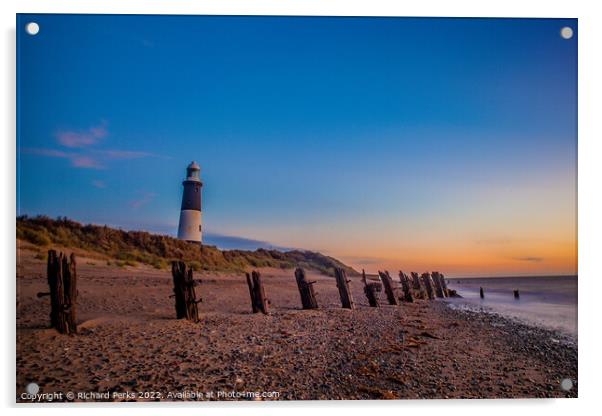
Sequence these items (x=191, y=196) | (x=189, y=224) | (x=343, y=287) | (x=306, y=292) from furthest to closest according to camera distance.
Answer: (x=343, y=287), (x=306, y=292), (x=189, y=224), (x=191, y=196)

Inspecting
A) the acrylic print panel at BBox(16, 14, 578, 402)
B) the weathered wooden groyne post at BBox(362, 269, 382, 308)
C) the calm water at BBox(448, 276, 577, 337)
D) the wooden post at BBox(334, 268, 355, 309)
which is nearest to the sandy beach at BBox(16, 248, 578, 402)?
the acrylic print panel at BBox(16, 14, 578, 402)

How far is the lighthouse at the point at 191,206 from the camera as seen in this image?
6.38 metres

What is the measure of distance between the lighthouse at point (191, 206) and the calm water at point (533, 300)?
17.6ft

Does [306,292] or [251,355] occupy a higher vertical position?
[306,292]

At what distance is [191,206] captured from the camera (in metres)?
6.49

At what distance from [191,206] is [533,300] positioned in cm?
938

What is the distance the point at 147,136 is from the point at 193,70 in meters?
1.20

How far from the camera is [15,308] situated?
5703 mm

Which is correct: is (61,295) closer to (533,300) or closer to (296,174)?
(296,174)

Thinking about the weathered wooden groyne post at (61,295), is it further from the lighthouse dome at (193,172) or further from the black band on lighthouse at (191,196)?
the lighthouse dome at (193,172)

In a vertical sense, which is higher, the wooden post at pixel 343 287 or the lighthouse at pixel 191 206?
the lighthouse at pixel 191 206

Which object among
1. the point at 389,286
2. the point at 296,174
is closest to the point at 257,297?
the point at 296,174
